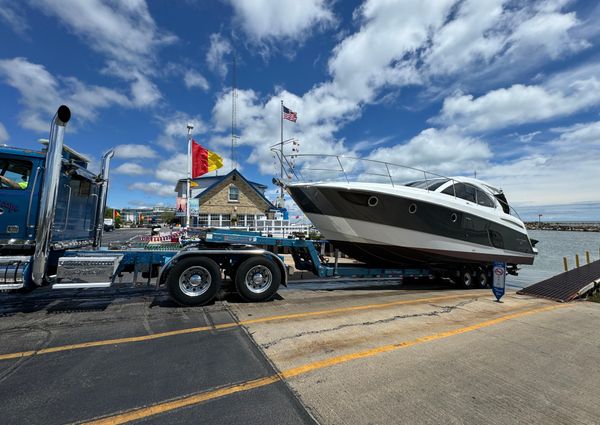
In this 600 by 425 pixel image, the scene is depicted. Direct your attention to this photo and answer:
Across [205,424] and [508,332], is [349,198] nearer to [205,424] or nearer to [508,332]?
[508,332]

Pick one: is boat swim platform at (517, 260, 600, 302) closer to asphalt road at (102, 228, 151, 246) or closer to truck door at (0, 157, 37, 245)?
truck door at (0, 157, 37, 245)

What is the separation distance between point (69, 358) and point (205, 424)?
7.36ft

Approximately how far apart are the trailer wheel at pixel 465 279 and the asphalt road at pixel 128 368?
7525mm

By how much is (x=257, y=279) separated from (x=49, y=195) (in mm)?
3924

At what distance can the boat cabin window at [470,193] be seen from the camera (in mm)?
9125

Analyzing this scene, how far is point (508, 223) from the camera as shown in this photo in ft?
A: 33.9

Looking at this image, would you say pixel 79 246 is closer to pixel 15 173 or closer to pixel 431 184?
pixel 15 173

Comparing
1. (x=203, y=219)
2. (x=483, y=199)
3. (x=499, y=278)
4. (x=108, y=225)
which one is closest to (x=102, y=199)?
(x=499, y=278)

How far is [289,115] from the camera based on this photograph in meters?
23.8

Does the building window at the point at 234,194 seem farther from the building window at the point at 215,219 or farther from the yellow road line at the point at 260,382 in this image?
the yellow road line at the point at 260,382

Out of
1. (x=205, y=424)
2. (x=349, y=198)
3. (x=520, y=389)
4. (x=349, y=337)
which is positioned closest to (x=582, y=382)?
(x=520, y=389)

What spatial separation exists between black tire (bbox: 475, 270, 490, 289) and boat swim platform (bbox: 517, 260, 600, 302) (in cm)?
106

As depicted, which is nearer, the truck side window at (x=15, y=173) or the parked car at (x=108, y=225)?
the truck side window at (x=15, y=173)

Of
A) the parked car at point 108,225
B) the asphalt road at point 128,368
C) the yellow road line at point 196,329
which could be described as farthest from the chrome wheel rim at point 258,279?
the parked car at point 108,225
